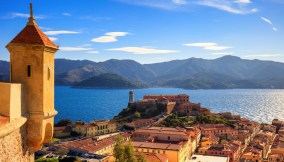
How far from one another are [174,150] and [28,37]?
39.5m

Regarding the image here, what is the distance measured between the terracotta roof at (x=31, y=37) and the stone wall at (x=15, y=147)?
2.25m

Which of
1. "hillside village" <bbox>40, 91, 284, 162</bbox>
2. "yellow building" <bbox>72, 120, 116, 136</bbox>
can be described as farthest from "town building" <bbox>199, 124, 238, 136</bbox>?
"yellow building" <bbox>72, 120, 116, 136</bbox>

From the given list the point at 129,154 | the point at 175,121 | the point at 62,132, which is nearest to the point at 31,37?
the point at 129,154

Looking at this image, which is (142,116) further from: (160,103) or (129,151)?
(129,151)

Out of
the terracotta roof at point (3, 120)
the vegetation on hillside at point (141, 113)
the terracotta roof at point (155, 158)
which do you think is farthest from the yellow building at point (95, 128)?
the terracotta roof at point (3, 120)

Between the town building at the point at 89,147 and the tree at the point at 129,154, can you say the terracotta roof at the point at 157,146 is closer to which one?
the town building at the point at 89,147

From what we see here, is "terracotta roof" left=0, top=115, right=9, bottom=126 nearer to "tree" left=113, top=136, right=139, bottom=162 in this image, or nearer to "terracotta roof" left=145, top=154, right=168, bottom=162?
"tree" left=113, top=136, right=139, bottom=162

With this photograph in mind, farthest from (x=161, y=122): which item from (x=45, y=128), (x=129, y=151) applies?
(x=45, y=128)

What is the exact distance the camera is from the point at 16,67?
8.34 meters

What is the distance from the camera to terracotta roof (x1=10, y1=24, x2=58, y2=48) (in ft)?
27.5

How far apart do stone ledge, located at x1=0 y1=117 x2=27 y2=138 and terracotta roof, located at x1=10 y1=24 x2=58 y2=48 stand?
6.68 ft

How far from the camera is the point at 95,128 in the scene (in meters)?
67.4

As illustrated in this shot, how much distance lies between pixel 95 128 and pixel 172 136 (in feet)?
65.1

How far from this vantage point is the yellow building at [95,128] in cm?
6581
